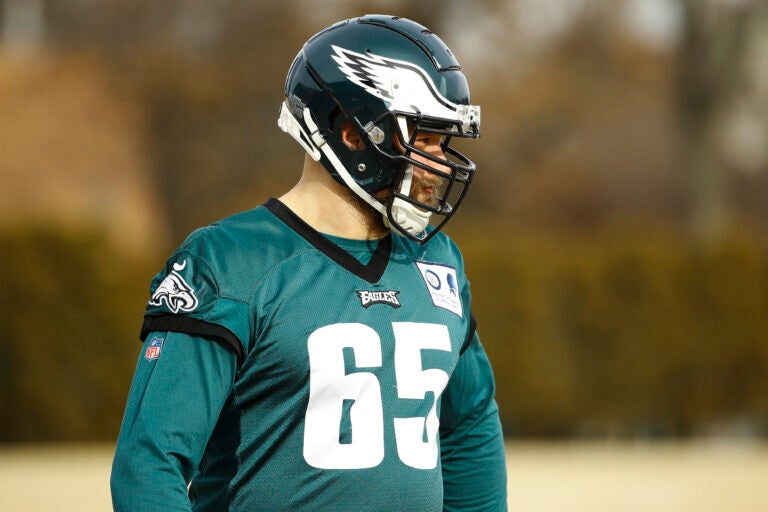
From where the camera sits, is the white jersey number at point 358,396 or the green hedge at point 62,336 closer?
the white jersey number at point 358,396

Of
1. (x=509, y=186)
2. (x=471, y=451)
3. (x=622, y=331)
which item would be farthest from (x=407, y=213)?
(x=509, y=186)

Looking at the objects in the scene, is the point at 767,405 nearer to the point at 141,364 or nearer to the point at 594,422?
the point at 594,422

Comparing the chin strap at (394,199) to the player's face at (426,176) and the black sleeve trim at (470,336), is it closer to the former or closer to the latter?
the player's face at (426,176)

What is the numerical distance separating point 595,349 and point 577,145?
429 inches

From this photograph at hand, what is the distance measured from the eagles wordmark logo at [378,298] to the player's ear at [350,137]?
35 cm

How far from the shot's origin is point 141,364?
232 cm

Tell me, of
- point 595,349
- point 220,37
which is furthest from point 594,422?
point 220,37

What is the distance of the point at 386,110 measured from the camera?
2.55 meters

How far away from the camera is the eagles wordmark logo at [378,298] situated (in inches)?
97.7

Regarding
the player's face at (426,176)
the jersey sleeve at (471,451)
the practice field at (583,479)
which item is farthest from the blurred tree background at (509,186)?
the player's face at (426,176)

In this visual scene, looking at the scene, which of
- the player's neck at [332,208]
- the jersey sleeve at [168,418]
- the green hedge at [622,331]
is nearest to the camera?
the jersey sleeve at [168,418]

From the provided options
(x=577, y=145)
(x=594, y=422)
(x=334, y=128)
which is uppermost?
(x=334, y=128)

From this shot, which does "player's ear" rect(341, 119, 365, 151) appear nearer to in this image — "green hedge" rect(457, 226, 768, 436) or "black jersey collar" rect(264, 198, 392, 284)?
"black jersey collar" rect(264, 198, 392, 284)

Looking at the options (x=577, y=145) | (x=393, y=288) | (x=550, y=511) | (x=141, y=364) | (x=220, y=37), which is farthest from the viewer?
(x=577, y=145)
